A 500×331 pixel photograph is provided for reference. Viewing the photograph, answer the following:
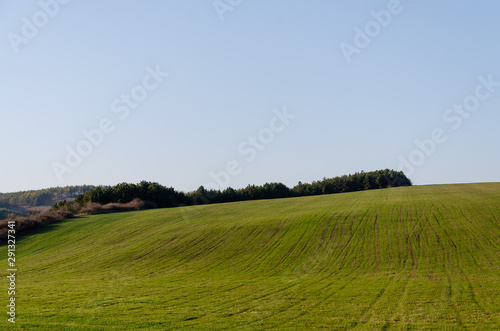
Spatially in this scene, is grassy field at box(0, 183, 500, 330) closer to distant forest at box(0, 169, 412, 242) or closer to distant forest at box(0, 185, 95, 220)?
distant forest at box(0, 169, 412, 242)

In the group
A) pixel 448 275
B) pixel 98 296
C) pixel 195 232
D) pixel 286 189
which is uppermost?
pixel 286 189

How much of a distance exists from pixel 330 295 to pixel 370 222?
24.6m

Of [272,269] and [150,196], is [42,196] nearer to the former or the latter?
[150,196]

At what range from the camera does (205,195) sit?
102438 mm

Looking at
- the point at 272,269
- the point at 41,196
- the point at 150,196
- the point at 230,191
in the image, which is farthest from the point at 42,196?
the point at 272,269

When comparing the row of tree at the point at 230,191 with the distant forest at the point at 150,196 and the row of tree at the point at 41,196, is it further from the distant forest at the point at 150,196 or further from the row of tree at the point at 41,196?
the row of tree at the point at 41,196

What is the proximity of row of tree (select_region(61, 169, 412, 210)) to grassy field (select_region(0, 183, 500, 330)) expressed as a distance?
2433 cm

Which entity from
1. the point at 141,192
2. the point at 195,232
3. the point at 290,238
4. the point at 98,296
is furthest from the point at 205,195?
the point at 98,296

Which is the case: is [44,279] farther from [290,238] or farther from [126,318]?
[290,238]

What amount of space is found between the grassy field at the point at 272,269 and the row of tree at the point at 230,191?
2433cm

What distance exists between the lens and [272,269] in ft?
108

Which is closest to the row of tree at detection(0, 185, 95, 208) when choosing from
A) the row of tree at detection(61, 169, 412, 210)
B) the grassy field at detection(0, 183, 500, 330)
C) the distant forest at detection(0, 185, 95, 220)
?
the distant forest at detection(0, 185, 95, 220)

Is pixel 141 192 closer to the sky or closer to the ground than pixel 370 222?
closer to the sky

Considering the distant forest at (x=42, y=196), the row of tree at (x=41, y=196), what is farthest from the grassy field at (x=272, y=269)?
the row of tree at (x=41, y=196)
